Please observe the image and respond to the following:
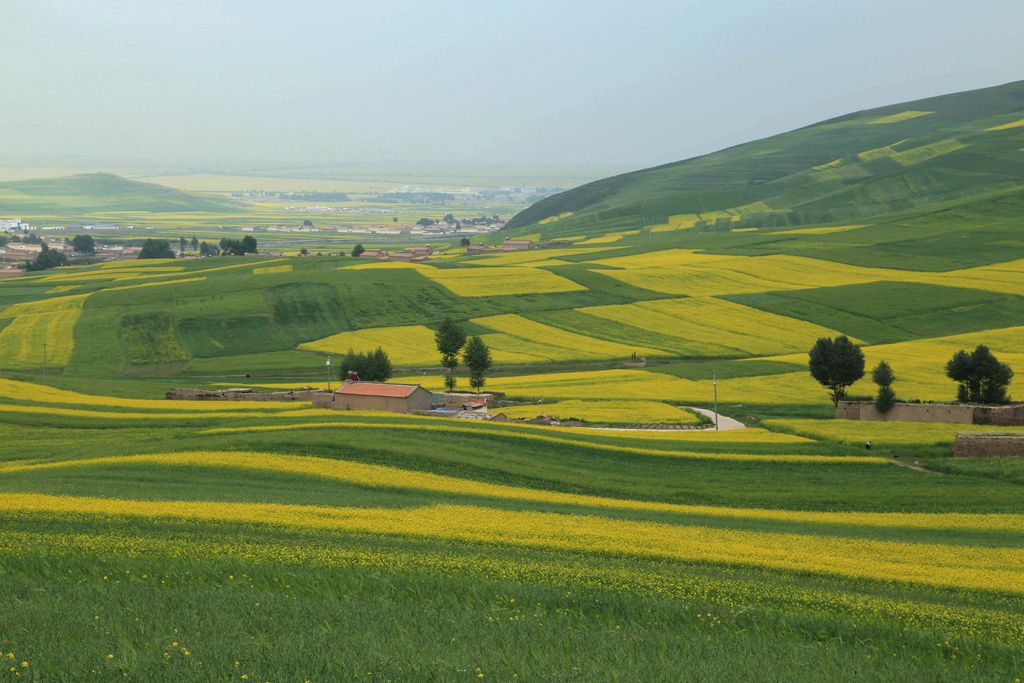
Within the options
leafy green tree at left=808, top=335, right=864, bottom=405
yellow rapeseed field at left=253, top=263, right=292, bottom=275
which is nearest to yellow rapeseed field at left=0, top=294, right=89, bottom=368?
yellow rapeseed field at left=253, top=263, right=292, bottom=275

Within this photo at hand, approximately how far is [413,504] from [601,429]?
2732cm

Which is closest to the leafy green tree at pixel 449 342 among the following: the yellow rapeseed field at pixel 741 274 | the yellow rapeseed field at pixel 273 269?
the yellow rapeseed field at pixel 741 274

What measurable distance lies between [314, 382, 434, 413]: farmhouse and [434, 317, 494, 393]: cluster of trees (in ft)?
28.3

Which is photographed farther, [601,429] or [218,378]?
[218,378]

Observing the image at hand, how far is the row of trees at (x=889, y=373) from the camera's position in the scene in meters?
60.6

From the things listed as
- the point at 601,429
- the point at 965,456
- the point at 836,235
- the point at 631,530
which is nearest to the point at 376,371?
the point at 601,429

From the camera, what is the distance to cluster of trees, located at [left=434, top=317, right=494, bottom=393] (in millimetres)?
73875

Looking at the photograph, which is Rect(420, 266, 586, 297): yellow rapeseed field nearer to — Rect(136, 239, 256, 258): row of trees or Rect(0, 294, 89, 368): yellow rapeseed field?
Rect(0, 294, 89, 368): yellow rapeseed field

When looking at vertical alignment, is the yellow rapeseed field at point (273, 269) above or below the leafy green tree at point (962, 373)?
above

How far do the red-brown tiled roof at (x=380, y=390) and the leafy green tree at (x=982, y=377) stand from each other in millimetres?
33746

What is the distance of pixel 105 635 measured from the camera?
503 inches

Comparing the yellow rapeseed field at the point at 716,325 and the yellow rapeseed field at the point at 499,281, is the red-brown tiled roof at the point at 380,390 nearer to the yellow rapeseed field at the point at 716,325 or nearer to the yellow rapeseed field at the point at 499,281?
the yellow rapeseed field at the point at 716,325

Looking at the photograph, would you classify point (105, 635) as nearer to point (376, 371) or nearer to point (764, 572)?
point (764, 572)

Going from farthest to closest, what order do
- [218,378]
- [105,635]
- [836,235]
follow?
1. [836,235]
2. [218,378]
3. [105,635]
